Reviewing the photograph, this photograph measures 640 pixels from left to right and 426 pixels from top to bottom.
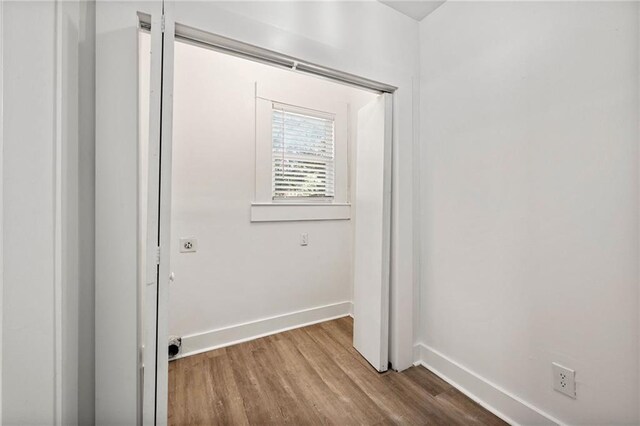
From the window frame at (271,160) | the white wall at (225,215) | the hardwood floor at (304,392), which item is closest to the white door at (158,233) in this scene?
the hardwood floor at (304,392)

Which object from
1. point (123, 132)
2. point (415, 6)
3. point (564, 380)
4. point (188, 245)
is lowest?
point (564, 380)

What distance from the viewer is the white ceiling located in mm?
1709

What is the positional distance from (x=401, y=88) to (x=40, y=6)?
1.76 metres

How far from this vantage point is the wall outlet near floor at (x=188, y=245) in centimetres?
194

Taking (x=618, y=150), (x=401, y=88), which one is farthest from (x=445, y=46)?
(x=618, y=150)

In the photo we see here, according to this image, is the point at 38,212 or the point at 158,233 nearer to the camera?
the point at 38,212

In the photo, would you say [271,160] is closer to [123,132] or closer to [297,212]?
[297,212]

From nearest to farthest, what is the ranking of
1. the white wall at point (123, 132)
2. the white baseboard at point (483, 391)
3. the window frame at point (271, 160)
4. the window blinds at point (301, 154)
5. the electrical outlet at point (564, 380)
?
the white wall at point (123, 132), the electrical outlet at point (564, 380), the white baseboard at point (483, 391), the window frame at point (271, 160), the window blinds at point (301, 154)

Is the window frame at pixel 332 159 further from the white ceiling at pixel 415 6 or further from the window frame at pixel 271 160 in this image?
the white ceiling at pixel 415 6

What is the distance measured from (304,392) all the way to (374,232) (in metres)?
1.13

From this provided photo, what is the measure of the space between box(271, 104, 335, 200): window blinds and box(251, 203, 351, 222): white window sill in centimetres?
11

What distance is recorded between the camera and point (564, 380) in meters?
1.16

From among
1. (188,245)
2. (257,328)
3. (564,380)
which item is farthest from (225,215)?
(564,380)

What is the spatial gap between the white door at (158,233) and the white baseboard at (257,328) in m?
1.18
